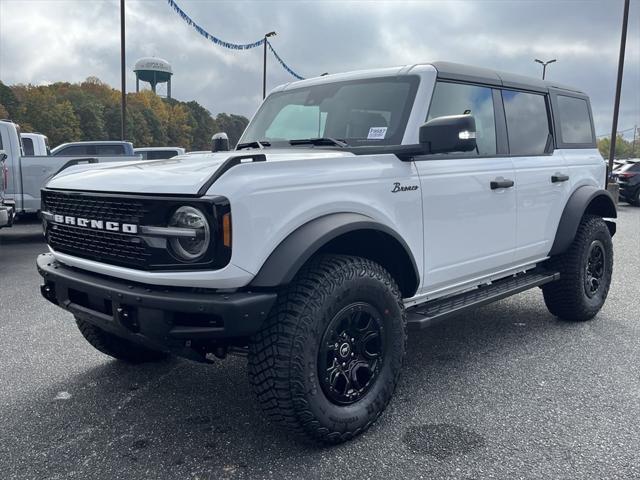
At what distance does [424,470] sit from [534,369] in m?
1.60

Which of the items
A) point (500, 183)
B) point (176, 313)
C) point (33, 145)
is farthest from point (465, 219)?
point (33, 145)

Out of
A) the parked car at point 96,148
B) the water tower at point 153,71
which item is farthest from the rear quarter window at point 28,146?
the water tower at point 153,71

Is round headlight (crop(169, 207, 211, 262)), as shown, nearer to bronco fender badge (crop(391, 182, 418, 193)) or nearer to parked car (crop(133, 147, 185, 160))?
bronco fender badge (crop(391, 182, 418, 193))

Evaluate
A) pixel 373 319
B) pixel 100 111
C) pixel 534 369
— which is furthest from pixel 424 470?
pixel 100 111

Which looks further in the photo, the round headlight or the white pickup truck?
the white pickup truck

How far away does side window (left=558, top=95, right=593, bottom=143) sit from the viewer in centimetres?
491

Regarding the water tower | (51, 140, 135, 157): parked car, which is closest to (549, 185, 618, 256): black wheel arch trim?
(51, 140, 135, 157): parked car

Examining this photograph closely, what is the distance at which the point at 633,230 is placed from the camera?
40.0ft

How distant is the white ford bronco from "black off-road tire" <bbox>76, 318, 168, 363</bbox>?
1 cm

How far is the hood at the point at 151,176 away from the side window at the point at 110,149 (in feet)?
42.1

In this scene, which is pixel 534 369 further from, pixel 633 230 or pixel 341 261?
pixel 633 230

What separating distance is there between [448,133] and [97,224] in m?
1.82

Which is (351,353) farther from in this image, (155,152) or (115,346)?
(155,152)

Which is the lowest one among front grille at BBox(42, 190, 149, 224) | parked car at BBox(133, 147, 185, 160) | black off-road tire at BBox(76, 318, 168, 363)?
black off-road tire at BBox(76, 318, 168, 363)
